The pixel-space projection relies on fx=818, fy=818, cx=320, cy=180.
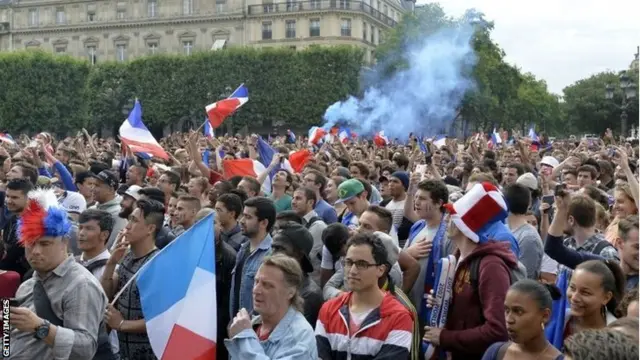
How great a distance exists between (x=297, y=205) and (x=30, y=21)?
253 feet

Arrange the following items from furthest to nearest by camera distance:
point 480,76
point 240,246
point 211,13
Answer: point 211,13
point 480,76
point 240,246

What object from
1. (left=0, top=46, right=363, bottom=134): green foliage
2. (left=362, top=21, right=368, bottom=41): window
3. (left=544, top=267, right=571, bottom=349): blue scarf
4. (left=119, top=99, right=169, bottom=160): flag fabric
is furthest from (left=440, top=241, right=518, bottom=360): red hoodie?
(left=362, top=21, right=368, bottom=41): window

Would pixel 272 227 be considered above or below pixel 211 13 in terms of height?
below

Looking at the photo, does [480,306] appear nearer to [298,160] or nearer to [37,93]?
[298,160]

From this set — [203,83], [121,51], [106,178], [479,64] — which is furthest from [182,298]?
[121,51]

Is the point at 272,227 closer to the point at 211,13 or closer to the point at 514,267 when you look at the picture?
the point at 514,267

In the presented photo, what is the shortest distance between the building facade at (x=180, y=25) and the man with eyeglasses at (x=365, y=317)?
6611cm

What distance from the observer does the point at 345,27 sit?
71.8m

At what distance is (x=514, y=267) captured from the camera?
4.85 meters

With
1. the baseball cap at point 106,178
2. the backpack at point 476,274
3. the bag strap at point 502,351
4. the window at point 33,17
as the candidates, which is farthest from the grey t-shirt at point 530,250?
the window at point 33,17

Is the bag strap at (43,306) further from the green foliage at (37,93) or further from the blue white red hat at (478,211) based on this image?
the green foliage at (37,93)

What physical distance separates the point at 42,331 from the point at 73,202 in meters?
4.62

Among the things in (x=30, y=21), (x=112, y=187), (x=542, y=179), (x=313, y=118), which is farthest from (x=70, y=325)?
(x=30, y=21)

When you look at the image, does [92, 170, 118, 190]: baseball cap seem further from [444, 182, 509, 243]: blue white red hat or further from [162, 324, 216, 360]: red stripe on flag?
[444, 182, 509, 243]: blue white red hat
